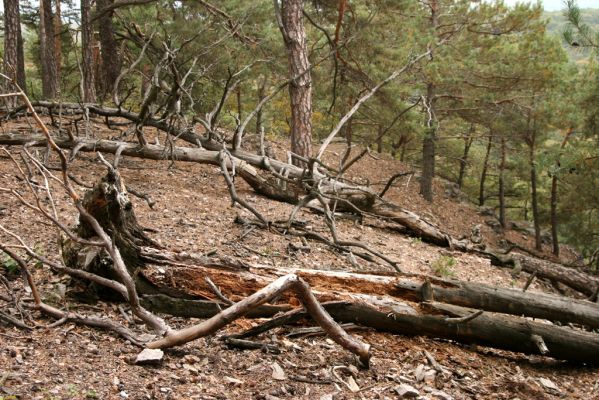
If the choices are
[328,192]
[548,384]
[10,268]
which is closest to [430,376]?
[548,384]

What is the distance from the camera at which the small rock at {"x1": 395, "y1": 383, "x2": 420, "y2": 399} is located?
2.88 m

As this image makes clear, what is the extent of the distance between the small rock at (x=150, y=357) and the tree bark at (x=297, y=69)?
19.5 ft

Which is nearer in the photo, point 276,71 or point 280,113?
point 276,71

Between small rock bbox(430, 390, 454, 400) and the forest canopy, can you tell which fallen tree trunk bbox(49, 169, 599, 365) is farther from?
the forest canopy

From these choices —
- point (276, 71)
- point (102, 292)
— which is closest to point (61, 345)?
point (102, 292)

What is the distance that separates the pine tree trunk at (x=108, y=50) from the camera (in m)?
11.5

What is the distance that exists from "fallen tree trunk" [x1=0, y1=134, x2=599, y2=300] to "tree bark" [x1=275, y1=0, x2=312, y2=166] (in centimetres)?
87

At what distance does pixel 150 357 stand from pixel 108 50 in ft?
35.0

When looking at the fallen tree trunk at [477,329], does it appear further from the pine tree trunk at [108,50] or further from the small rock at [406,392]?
the pine tree trunk at [108,50]

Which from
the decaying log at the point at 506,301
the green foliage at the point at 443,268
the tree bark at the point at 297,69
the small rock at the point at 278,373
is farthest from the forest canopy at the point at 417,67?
the small rock at the point at 278,373

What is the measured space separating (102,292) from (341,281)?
175cm

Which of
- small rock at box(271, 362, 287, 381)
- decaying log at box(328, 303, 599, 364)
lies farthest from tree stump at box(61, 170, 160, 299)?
decaying log at box(328, 303, 599, 364)

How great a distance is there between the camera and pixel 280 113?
83.4 ft

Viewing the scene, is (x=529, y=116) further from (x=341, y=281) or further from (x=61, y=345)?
(x=61, y=345)
